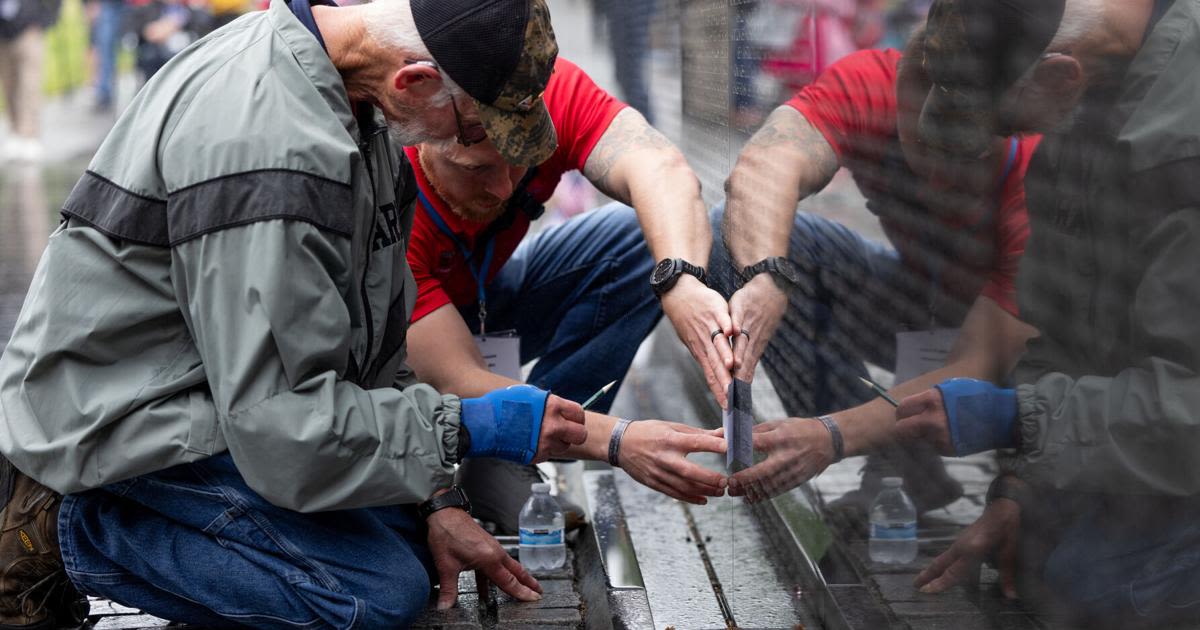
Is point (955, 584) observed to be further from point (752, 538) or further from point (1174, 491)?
point (752, 538)

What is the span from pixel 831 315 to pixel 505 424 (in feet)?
2.96

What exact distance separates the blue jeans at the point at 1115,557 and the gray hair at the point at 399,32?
5.10 feet

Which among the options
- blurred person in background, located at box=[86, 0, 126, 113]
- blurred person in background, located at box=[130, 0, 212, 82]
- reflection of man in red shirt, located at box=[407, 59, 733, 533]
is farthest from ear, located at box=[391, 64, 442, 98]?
blurred person in background, located at box=[86, 0, 126, 113]

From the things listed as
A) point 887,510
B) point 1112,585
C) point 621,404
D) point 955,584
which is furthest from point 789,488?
point 621,404

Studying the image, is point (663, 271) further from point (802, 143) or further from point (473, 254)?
point (473, 254)

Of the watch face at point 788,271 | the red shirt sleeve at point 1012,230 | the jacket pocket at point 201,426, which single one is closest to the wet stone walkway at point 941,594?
the red shirt sleeve at point 1012,230

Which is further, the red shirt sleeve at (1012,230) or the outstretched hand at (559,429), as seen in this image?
the outstretched hand at (559,429)

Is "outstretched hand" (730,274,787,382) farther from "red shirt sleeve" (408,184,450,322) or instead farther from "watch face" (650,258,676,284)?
"red shirt sleeve" (408,184,450,322)

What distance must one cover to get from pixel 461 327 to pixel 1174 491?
2265 millimetres

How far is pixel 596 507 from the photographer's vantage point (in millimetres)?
4246

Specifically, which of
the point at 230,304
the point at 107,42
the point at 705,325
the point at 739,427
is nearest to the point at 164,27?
the point at 107,42

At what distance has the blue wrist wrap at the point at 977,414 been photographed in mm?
2209

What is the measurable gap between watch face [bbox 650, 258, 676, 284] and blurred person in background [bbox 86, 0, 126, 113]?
A: 15702mm

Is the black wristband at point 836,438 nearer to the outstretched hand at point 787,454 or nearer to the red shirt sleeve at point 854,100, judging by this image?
the outstretched hand at point 787,454
